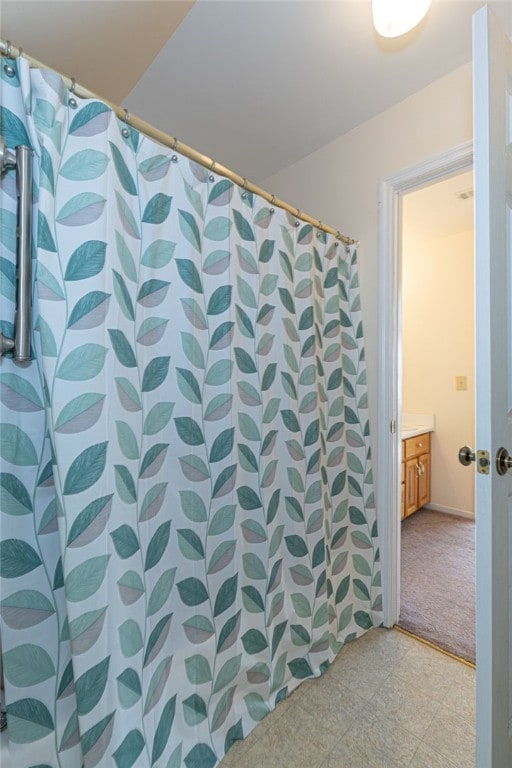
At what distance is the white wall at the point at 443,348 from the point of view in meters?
3.14

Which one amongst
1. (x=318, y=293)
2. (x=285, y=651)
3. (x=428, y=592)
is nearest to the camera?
(x=285, y=651)

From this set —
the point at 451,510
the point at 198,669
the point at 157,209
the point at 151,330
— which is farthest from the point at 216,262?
the point at 451,510

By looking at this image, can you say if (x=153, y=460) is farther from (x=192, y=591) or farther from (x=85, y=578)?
(x=192, y=591)

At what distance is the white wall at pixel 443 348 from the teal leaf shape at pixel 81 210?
2844 mm

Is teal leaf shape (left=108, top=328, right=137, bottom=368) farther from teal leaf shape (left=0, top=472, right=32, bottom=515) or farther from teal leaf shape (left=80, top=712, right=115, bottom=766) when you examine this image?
teal leaf shape (left=80, top=712, right=115, bottom=766)

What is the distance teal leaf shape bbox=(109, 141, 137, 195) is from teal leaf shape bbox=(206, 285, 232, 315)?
38 cm

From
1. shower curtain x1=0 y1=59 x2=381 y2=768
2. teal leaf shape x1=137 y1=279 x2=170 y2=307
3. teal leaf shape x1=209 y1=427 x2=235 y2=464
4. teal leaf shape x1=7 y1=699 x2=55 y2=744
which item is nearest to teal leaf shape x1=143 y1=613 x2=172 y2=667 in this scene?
shower curtain x1=0 y1=59 x2=381 y2=768

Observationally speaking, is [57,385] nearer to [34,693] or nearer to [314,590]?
[34,693]

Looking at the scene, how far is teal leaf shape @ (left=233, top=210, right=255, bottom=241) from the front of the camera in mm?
1263


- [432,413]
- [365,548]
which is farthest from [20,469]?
[432,413]

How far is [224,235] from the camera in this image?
3.96ft

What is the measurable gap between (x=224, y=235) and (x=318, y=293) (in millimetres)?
587

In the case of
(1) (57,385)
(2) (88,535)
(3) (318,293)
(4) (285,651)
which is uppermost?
(3) (318,293)

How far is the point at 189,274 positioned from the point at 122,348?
343 millimetres
